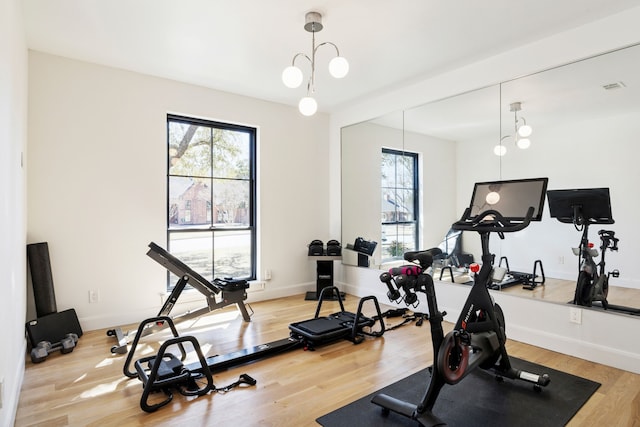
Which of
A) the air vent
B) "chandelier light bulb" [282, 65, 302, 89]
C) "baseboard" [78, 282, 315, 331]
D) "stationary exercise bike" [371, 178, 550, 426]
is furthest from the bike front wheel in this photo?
"baseboard" [78, 282, 315, 331]

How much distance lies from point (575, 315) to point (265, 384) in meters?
2.52

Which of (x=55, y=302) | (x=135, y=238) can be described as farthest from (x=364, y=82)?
(x=55, y=302)

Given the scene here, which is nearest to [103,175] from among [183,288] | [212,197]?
[212,197]

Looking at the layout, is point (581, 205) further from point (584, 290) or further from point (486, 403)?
point (486, 403)

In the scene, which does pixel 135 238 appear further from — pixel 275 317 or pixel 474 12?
pixel 474 12

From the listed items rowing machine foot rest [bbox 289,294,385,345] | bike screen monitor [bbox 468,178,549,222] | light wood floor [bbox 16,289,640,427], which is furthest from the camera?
rowing machine foot rest [bbox 289,294,385,345]

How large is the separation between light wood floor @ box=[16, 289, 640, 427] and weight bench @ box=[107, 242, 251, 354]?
13cm

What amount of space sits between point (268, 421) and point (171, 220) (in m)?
2.81

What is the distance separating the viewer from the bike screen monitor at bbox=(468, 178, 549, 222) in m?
2.52

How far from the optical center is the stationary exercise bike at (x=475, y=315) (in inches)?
78.9

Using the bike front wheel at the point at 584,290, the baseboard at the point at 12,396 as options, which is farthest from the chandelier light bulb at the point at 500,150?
the baseboard at the point at 12,396

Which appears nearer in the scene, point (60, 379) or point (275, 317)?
point (60, 379)

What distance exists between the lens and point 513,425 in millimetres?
2027

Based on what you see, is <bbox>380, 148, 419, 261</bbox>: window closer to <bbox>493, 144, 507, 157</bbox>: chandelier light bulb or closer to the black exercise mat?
<bbox>493, 144, 507, 157</bbox>: chandelier light bulb
